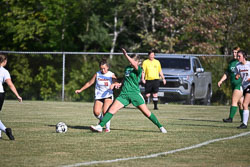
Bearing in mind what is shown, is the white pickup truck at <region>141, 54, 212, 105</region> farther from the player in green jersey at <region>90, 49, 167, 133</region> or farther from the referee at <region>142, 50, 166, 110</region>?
the player in green jersey at <region>90, 49, 167, 133</region>

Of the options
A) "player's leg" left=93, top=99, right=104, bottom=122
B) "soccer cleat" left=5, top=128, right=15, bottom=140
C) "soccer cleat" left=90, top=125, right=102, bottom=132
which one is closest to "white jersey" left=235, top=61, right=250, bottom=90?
"player's leg" left=93, top=99, right=104, bottom=122

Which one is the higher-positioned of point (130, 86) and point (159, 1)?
point (159, 1)

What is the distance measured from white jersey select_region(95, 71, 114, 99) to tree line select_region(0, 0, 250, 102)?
13.8m

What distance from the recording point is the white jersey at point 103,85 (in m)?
13.0

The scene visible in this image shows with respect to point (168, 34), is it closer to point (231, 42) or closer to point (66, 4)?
point (231, 42)

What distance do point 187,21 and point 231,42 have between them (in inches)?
113

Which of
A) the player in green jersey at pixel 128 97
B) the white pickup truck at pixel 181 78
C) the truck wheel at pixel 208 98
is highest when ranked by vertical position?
the player in green jersey at pixel 128 97

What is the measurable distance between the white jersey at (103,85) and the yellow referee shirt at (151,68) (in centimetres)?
797

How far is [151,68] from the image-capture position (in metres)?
21.0

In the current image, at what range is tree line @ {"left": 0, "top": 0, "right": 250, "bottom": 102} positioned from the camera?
27.1 m

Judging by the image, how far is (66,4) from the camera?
45781 mm

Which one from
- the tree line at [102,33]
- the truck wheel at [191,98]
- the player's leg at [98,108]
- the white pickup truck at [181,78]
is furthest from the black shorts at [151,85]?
the player's leg at [98,108]

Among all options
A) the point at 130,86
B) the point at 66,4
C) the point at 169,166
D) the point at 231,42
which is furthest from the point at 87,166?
the point at 66,4

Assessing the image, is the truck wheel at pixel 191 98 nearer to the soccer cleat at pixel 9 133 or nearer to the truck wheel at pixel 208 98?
the truck wheel at pixel 208 98
